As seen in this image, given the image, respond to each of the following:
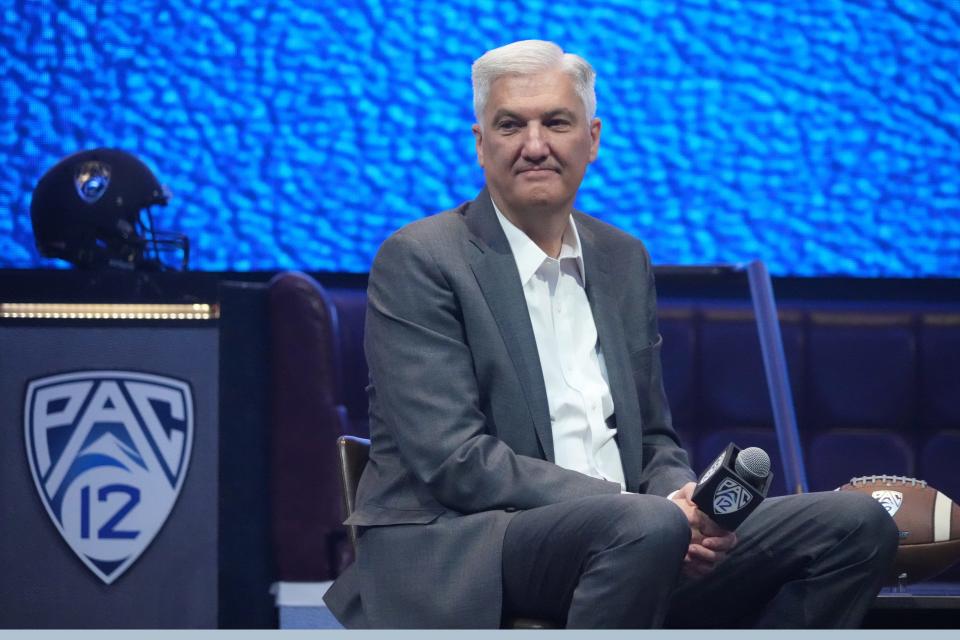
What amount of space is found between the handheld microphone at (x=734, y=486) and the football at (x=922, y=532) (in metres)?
0.53

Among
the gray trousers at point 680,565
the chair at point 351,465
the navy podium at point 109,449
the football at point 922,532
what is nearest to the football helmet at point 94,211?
the navy podium at point 109,449

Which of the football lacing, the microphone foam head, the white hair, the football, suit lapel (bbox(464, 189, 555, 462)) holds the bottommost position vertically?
the football

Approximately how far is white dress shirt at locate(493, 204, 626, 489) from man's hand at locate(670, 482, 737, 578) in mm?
213

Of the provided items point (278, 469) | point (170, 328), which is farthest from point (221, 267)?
point (170, 328)

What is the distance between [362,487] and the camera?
5.99 ft

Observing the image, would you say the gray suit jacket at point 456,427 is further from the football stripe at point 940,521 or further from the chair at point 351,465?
the football stripe at point 940,521

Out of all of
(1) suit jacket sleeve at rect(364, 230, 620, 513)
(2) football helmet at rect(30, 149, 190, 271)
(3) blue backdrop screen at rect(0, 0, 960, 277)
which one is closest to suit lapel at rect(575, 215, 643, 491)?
(1) suit jacket sleeve at rect(364, 230, 620, 513)

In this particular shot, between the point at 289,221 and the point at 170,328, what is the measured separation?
1.20m

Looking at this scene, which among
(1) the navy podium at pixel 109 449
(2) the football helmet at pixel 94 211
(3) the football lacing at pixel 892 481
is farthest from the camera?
(2) the football helmet at pixel 94 211

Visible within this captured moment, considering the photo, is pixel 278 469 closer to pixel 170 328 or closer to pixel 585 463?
pixel 170 328

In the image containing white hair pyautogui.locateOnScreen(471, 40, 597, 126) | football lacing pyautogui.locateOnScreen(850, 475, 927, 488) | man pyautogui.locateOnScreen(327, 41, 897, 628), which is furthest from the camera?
football lacing pyautogui.locateOnScreen(850, 475, 927, 488)

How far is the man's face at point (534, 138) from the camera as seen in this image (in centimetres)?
190

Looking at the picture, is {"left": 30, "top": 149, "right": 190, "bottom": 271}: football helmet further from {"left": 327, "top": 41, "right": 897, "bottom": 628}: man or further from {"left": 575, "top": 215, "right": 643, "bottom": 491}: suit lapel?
{"left": 575, "top": 215, "right": 643, "bottom": 491}: suit lapel

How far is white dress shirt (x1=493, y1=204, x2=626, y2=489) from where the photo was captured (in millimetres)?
1837
